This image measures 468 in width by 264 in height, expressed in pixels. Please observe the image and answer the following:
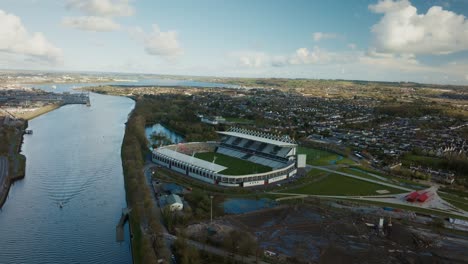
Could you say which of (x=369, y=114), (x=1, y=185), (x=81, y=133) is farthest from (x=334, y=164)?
(x=369, y=114)

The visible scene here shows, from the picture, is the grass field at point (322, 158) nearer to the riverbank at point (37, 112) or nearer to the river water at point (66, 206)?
the river water at point (66, 206)

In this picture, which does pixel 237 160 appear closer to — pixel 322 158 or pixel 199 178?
pixel 199 178

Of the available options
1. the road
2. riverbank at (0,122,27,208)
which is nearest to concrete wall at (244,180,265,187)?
the road

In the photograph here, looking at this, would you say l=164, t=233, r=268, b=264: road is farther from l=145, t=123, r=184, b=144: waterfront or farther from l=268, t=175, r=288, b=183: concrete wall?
l=145, t=123, r=184, b=144: waterfront

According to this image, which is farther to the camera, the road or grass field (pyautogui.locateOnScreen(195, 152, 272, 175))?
grass field (pyautogui.locateOnScreen(195, 152, 272, 175))

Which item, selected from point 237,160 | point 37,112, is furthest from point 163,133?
point 37,112

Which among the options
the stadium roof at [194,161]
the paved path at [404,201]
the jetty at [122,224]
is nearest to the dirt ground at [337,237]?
the paved path at [404,201]
